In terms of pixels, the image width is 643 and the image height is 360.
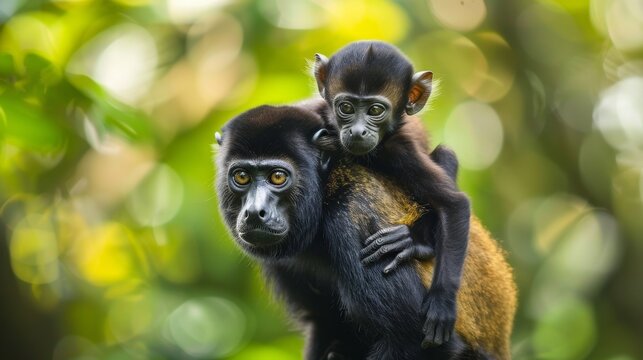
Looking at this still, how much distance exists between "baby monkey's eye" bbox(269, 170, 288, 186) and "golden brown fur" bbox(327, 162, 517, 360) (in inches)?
12.7

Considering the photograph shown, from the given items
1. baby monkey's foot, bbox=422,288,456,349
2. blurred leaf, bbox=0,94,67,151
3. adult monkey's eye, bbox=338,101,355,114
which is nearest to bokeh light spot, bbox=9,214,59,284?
adult monkey's eye, bbox=338,101,355,114

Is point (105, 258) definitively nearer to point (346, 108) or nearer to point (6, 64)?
point (346, 108)

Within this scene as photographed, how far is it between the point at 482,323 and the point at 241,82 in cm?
409

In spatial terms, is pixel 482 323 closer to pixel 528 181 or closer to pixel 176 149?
pixel 176 149

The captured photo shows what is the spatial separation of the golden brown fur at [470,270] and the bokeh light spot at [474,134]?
8.26 ft

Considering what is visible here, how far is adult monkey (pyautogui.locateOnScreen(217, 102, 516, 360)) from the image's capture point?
547cm

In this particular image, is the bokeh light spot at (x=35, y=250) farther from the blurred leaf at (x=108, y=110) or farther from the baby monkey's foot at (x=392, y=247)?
the baby monkey's foot at (x=392, y=247)

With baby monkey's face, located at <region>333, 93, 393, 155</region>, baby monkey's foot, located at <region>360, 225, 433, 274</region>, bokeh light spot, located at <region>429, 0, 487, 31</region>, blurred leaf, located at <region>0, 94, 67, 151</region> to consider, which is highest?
bokeh light spot, located at <region>429, 0, 487, 31</region>

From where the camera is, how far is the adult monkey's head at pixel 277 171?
5.55 meters

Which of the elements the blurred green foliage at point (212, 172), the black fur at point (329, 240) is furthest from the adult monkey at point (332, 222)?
the blurred green foliage at point (212, 172)

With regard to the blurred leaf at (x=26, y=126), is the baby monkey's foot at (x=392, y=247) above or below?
below

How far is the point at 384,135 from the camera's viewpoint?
5.82 meters

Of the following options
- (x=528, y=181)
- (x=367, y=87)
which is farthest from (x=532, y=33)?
(x=367, y=87)

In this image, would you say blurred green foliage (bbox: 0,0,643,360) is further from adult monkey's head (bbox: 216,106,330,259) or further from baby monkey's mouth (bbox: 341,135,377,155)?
baby monkey's mouth (bbox: 341,135,377,155)
